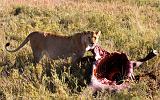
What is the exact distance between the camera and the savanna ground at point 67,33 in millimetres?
5543

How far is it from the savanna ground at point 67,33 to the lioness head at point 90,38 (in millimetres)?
451

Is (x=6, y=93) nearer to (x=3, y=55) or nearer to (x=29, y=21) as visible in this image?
(x=3, y=55)

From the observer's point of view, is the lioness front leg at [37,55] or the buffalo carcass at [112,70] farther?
the lioness front leg at [37,55]

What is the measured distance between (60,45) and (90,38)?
677 mm

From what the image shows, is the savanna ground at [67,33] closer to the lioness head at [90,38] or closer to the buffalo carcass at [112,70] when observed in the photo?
the buffalo carcass at [112,70]

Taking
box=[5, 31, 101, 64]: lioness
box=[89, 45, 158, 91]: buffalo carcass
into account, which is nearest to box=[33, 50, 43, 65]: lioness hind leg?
box=[5, 31, 101, 64]: lioness

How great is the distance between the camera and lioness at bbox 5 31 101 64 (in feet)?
21.7

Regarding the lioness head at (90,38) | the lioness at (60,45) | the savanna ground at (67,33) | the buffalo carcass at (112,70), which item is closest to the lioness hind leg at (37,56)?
the lioness at (60,45)

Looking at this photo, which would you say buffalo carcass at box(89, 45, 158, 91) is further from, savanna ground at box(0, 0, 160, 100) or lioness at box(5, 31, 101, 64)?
lioness at box(5, 31, 101, 64)

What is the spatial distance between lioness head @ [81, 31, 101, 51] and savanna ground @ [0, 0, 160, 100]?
451 mm

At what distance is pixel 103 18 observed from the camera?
9.49 meters

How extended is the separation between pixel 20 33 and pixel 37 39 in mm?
1799

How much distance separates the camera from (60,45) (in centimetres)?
692

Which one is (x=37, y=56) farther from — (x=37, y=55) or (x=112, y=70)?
(x=112, y=70)
